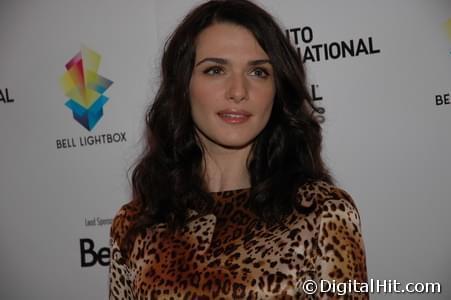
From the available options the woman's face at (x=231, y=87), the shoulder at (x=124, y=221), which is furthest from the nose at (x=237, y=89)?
the shoulder at (x=124, y=221)

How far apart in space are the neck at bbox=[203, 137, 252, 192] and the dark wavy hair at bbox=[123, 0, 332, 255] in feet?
0.07

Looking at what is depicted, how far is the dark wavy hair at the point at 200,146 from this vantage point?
5.32ft

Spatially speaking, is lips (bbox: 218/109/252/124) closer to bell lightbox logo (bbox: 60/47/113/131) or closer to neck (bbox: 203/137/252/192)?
neck (bbox: 203/137/252/192)

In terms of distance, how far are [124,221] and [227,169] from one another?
0.36 meters

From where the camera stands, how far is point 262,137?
1711 millimetres

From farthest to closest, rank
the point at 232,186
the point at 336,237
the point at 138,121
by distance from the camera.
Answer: the point at 138,121
the point at 232,186
the point at 336,237

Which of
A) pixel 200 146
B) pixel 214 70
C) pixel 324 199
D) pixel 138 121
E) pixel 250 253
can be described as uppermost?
pixel 214 70

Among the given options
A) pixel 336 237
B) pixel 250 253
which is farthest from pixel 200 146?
pixel 336 237

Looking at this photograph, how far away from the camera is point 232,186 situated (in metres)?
Result: 1.66

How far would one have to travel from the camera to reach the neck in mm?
1667

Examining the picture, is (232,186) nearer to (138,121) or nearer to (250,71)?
(250,71)

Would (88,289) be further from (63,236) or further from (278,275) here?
(278,275)

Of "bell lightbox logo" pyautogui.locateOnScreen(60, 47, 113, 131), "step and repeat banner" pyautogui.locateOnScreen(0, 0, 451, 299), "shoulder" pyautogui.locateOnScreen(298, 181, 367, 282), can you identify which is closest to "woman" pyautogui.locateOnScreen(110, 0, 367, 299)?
"shoulder" pyautogui.locateOnScreen(298, 181, 367, 282)

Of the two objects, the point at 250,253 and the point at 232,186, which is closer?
the point at 250,253
